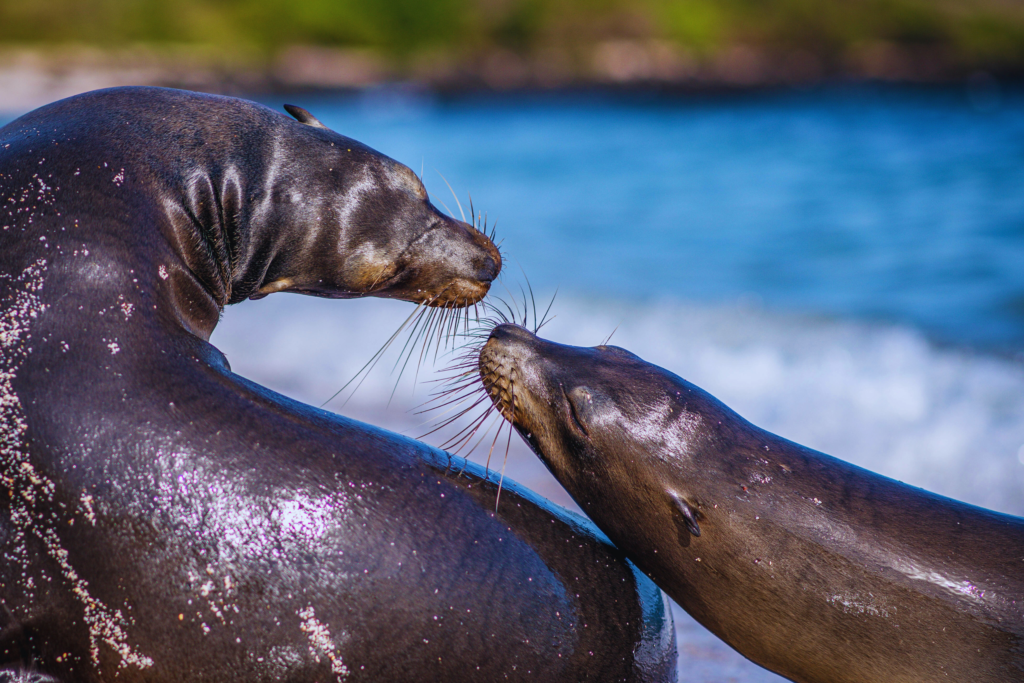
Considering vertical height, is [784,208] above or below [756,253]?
above

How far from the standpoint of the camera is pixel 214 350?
9.25 feet

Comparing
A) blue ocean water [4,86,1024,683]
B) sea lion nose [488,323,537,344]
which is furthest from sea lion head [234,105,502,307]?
blue ocean water [4,86,1024,683]

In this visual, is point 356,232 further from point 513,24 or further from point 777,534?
point 513,24

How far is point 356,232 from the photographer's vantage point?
11.2 feet

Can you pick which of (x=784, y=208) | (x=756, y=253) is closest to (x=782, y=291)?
(x=756, y=253)

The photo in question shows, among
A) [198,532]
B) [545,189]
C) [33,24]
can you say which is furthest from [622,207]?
[33,24]

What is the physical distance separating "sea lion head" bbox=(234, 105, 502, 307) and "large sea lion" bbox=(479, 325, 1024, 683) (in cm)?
52

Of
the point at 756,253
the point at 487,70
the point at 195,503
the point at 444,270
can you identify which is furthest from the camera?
the point at 487,70

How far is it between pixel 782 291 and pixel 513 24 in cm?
5837

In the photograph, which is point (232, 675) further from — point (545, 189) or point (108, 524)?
point (545, 189)

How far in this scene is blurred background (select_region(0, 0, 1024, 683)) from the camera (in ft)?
20.3

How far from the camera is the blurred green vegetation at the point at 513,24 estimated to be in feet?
165

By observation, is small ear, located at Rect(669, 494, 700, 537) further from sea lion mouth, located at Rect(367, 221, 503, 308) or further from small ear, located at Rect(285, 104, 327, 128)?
small ear, located at Rect(285, 104, 327, 128)

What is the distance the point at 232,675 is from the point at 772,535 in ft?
5.14
